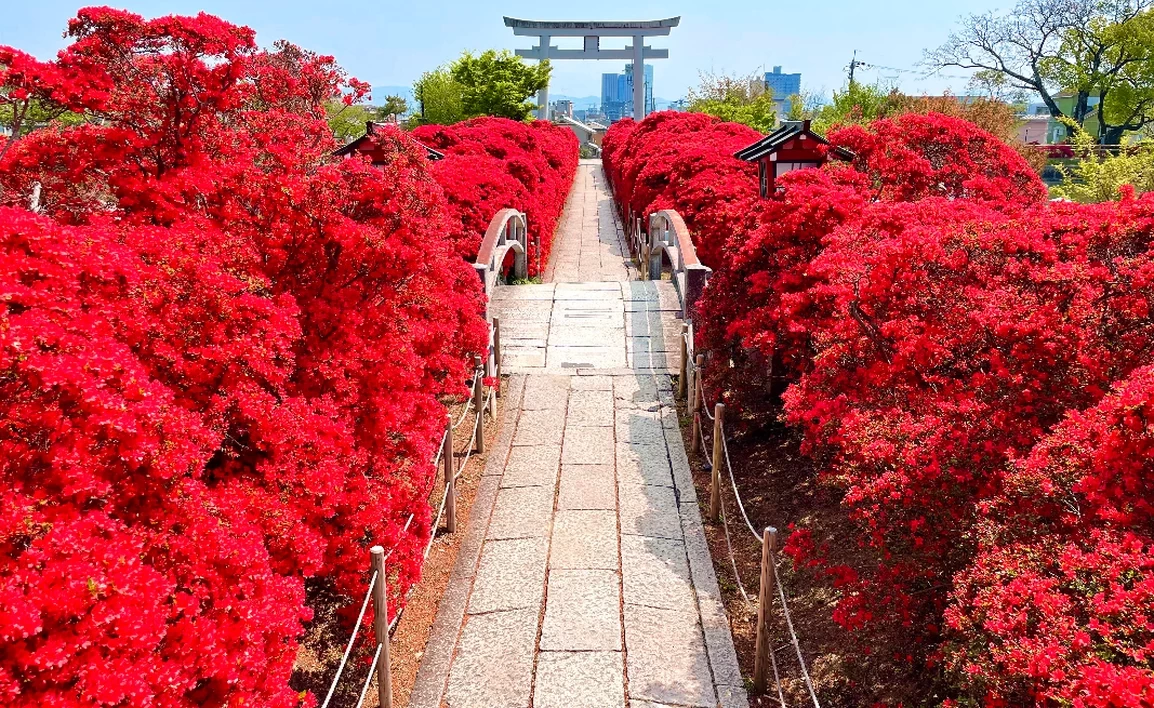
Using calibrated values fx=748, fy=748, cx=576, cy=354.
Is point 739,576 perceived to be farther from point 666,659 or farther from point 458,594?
point 458,594

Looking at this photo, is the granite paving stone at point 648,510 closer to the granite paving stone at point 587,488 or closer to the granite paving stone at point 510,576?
the granite paving stone at point 587,488

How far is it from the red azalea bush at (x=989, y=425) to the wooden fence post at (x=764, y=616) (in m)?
0.19

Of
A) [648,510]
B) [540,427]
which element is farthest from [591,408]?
[648,510]

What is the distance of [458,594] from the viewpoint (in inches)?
212

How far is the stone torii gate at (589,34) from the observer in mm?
44469

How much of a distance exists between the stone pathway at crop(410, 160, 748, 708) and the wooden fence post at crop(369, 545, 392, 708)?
263 mm

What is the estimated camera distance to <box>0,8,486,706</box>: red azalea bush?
7.98ft

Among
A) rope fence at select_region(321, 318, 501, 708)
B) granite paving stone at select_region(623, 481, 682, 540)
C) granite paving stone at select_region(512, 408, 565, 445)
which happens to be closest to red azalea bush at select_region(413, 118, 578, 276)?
rope fence at select_region(321, 318, 501, 708)

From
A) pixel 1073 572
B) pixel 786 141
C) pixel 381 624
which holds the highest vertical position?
pixel 786 141

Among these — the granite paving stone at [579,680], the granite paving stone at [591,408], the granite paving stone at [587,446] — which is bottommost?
the granite paving stone at [579,680]

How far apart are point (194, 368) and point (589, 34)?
4605 cm

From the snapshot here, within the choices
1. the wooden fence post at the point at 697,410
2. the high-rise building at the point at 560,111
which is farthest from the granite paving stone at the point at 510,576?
the high-rise building at the point at 560,111

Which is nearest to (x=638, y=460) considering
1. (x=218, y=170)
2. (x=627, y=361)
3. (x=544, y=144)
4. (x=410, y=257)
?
(x=627, y=361)

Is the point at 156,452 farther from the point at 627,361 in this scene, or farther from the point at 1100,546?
the point at 627,361
